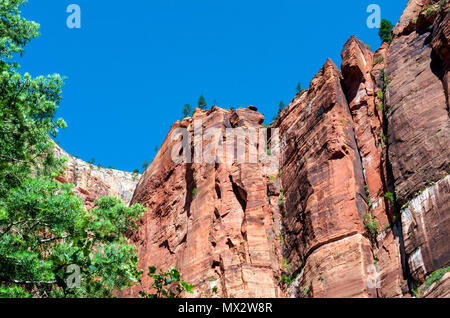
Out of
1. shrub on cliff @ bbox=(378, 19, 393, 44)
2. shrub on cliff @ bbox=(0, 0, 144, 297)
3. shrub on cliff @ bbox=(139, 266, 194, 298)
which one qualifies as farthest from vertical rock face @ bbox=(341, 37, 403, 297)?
shrub on cliff @ bbox=(378, 19, 393, 44)

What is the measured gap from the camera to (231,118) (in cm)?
4872

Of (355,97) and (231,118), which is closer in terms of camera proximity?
(355,97)

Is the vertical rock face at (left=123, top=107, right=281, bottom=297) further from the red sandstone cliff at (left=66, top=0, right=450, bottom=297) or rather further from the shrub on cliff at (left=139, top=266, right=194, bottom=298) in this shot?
the shrub on cliff at (left=139, top=266, right=194, bottom=298)

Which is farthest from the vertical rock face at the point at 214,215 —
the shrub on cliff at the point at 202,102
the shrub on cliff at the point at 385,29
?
the shrub on cliff at the point at 202,102

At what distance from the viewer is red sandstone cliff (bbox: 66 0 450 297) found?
3053cm

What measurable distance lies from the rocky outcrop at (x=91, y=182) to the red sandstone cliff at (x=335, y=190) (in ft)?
63.7

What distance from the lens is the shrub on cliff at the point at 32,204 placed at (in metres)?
19.7

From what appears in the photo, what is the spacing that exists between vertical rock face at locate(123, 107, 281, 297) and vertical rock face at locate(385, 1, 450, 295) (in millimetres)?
10181

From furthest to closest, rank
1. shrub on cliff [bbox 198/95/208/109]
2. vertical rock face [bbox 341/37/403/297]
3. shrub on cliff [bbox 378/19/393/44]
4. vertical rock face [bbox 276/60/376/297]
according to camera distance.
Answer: shrub on cliff [bbox 198/95/208/109], shrub on cliff [bbox 378/19/393/44], vertical rock face [bbox 276/60/376/297], vertical rock face [bbox 341/37/403/297]

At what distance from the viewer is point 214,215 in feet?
137

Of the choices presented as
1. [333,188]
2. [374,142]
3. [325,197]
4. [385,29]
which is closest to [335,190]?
[333,188]

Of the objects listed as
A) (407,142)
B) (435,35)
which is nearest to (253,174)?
(407,142)
